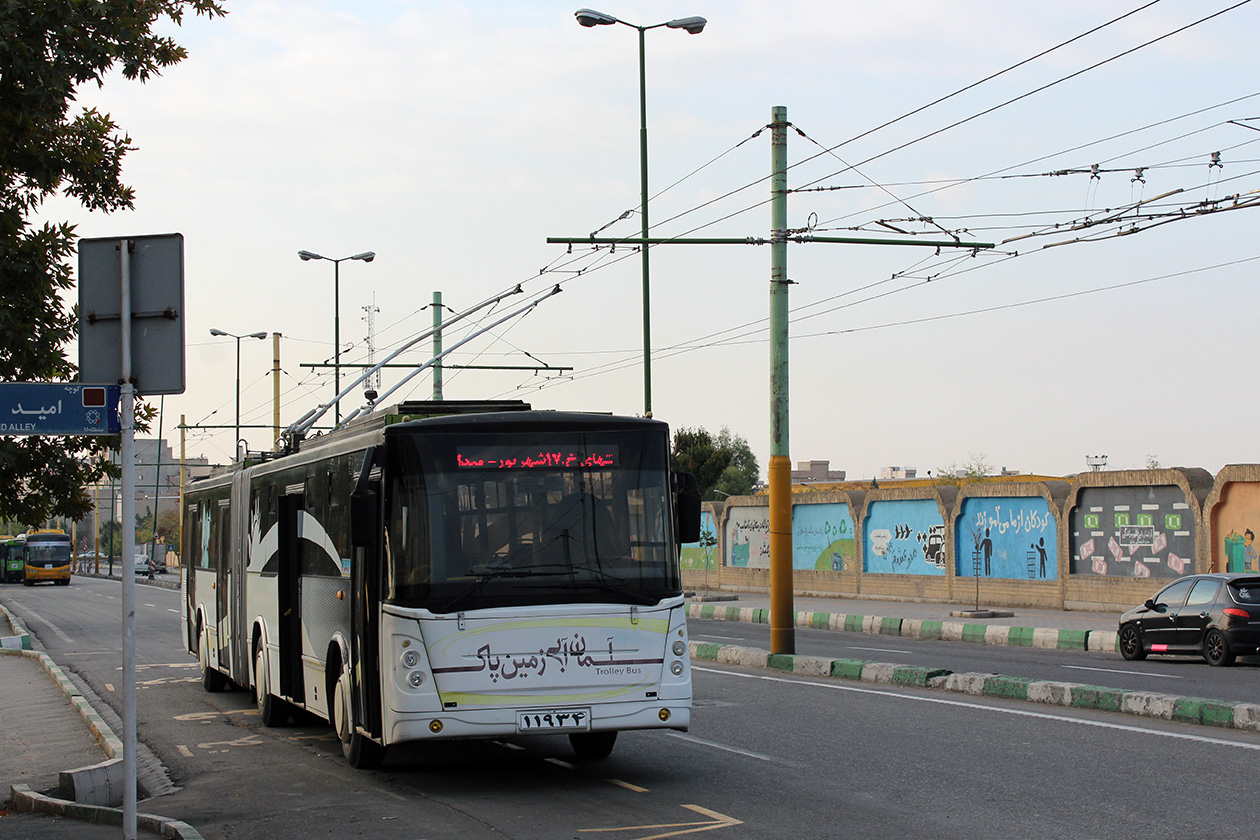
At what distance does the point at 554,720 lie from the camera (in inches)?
371

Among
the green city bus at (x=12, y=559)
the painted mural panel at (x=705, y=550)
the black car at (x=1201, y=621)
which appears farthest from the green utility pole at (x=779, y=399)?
the green city bus at (x=12, y=559)

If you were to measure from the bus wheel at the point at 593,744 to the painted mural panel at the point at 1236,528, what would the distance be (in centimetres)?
1975

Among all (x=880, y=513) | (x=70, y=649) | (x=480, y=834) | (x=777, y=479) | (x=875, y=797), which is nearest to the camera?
(x=480, y=834)

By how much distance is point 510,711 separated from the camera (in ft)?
30.7

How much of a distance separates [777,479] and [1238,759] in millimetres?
9345

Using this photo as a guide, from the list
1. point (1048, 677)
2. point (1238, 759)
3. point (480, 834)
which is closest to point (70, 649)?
point (1048, 677)

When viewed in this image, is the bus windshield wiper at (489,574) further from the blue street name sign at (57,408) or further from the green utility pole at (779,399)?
the green utility pole at (779,399)

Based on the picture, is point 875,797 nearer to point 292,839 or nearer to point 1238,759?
point 1238,759

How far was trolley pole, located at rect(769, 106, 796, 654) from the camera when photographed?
62.3 feet

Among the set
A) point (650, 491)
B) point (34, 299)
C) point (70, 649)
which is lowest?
point (70, 649)

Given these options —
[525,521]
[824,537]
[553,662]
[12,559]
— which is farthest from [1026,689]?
[12,559]

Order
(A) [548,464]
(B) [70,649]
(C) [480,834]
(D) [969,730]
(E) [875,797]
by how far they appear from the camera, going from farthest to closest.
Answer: (B) [70,649], (D) [969,730], (A) [548,464], (E) [875,797], (C) [480,834]

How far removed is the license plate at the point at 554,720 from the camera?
9.36 metres

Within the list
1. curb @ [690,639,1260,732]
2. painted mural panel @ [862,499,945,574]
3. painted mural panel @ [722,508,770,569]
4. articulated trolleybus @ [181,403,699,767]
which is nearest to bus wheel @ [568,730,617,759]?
articulated trolleybus @ [181,403,699,767]
